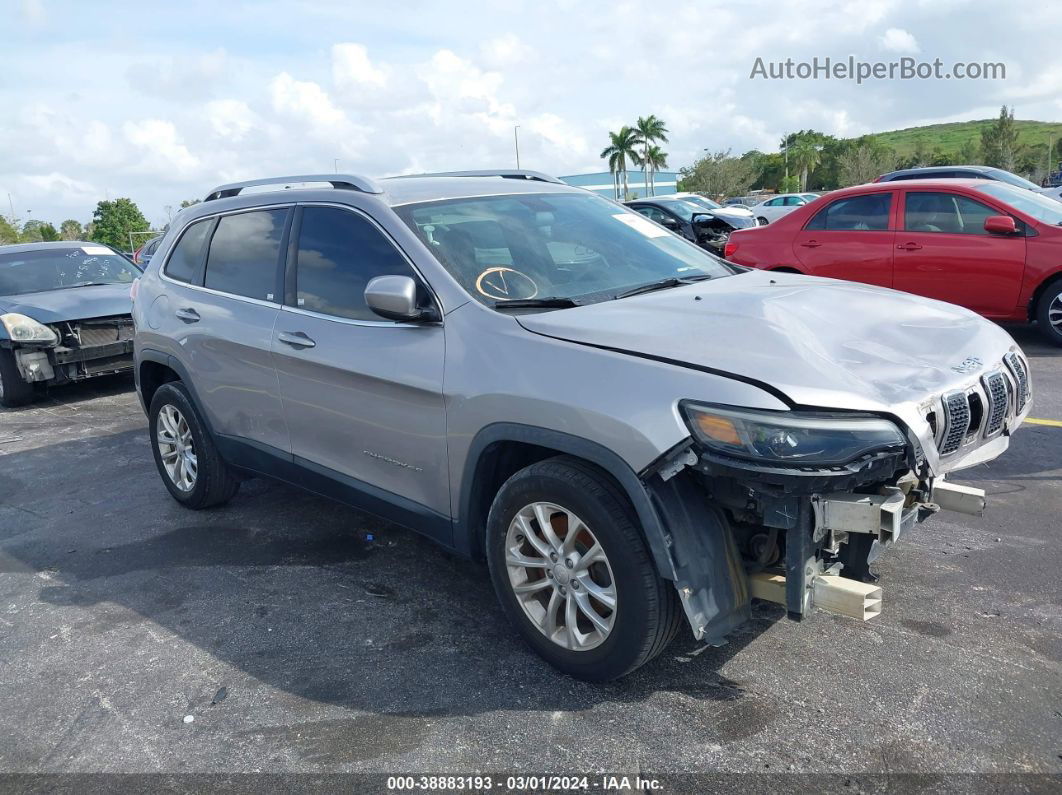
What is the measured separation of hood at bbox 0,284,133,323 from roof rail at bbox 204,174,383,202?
395 centimetres

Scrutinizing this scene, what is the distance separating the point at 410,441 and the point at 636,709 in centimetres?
136

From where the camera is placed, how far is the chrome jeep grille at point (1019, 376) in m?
3.34

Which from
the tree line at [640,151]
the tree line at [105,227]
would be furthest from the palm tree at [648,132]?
the tree line at [105,227]

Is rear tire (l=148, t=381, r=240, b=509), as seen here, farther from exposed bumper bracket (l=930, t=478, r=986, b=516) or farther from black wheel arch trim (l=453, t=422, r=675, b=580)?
exposed bumper bracket (l=930, t=478, r=986, b=516)

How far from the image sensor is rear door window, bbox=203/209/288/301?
4.32 metres

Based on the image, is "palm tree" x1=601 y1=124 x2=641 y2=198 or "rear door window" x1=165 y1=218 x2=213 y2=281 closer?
"rear door window" x1=165 y1=218 x2=213 y2=281

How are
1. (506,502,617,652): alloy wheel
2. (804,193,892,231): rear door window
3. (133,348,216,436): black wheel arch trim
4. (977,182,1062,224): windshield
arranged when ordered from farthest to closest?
(804,193,892,231): rear door window → (977,182,1062,224): windshield → (133,348,216,436): black wheel arch trim → (506,502,617,652): alloy wheel

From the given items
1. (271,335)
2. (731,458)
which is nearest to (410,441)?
(271,335)

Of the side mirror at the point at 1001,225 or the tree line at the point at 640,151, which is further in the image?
the tree line at the point at 640,151

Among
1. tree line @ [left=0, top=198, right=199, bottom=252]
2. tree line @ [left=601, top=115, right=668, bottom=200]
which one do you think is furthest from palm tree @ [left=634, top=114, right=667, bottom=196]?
tree line @ [left=0, top=198, right=199, bottom=252]

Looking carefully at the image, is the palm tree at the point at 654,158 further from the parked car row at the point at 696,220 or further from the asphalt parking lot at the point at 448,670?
the asphalt parking lot at the point at 448,670

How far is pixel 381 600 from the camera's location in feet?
12.8

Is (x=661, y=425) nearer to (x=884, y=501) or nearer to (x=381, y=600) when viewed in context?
(x=884, y=501)

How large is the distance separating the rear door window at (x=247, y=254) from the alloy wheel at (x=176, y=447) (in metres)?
0.90
